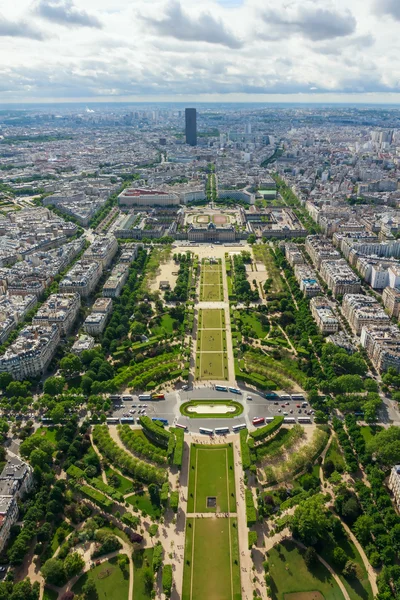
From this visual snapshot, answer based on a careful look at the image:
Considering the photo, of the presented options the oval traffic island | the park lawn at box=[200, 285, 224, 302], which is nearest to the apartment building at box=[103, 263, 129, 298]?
the park lawn at box=[200, 285, 224, 302]

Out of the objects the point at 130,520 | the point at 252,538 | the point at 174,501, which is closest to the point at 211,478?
the point at 174,501

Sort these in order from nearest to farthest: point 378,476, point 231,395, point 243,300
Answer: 1. point 378,476
2. point 231,395
3. point 243,300

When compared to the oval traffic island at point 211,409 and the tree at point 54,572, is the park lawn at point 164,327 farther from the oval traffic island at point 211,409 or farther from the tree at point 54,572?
the tree at point 54,572

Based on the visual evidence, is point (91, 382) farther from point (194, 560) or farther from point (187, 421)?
point (194, 560)

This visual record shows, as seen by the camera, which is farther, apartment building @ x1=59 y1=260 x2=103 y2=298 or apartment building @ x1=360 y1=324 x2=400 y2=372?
apartment building @ x1=59 y1=260 x2=103 y2=298

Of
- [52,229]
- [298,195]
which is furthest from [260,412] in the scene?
[298,195]

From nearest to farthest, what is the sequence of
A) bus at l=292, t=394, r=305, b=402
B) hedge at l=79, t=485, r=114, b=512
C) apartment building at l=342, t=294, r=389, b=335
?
hedge at l=79, t=485, r=114, b=512, bus at l=292, t=394, r=305, b=402, apartment building at l=342, t=294, r=389, b=335

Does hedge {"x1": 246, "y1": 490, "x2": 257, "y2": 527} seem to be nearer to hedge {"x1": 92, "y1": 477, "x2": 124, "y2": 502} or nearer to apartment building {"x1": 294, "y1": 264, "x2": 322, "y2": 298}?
hedge {"x1": 92, "y1": 477, "x2": 124, "y2": 502}
